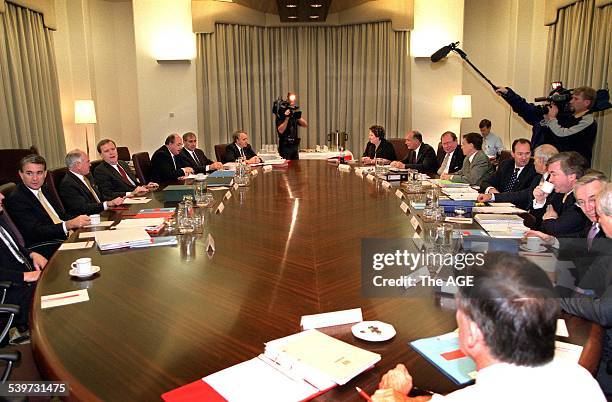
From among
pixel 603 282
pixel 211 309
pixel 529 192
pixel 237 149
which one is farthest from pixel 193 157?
pixel 603 282

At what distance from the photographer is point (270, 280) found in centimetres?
183

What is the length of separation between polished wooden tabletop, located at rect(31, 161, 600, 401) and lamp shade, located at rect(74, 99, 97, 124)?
183 inches

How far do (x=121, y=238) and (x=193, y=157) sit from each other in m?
3.67

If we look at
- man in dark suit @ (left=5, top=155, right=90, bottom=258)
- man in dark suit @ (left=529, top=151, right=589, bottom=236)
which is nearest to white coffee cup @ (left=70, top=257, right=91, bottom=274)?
man in dark suit @ (left=5, top=155, right=90, bottom=258)

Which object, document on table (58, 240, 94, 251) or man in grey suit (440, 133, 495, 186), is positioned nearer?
document on table (58, 240, 94, 251)

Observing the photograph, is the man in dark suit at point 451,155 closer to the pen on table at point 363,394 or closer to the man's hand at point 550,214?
the man's hand at point 550,214

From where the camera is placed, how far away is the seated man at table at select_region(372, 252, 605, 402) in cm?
88

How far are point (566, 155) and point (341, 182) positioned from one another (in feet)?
6.30

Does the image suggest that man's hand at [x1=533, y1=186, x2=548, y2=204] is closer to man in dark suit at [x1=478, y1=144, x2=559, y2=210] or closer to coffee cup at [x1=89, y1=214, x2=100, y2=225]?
man in dark suit at [x1=478, y1=144, x2=559, y2=210]

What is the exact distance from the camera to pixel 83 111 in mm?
6555

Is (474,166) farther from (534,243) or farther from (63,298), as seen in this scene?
(63,298)

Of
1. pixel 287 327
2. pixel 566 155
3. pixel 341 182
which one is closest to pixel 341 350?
pixel 287 327

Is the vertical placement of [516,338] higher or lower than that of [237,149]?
higher

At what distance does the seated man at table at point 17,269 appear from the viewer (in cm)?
236
